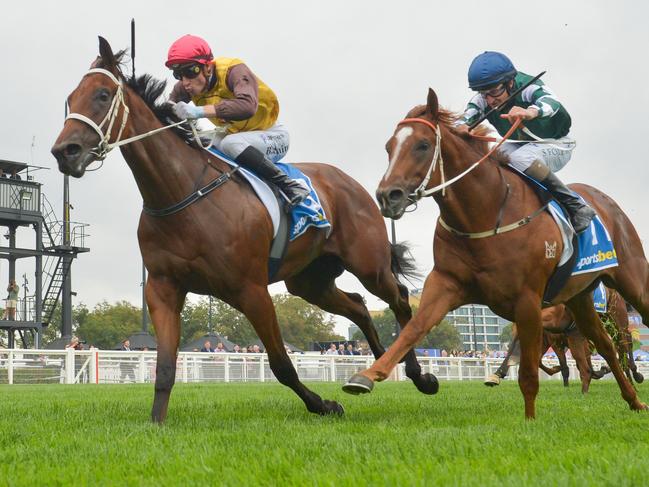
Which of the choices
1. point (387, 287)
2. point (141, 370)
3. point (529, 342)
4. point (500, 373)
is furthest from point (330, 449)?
point (141, 370)

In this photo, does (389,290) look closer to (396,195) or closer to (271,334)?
(271,334)

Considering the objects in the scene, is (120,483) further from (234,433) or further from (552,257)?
(552,257)

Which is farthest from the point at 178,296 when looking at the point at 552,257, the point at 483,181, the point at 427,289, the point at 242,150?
the point at 552,257

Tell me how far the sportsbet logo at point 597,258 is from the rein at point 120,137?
2.96 m

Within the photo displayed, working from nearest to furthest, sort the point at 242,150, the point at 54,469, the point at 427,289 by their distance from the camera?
the point at 54,469, the point at 427,289, the point at 242,150

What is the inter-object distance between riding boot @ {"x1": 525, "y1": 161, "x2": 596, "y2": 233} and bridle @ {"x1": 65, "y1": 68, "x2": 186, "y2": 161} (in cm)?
283

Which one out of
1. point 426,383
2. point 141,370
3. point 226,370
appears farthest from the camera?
point 226,370

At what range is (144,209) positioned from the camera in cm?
626

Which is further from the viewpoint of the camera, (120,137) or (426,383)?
(426,383)

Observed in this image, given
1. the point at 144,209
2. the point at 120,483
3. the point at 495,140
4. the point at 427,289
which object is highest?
Result: the point at 495,140

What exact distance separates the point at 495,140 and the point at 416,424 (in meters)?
2.31

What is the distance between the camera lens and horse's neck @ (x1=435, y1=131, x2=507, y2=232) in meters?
6.17

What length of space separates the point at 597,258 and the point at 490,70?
185 cm

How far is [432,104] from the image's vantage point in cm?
607
